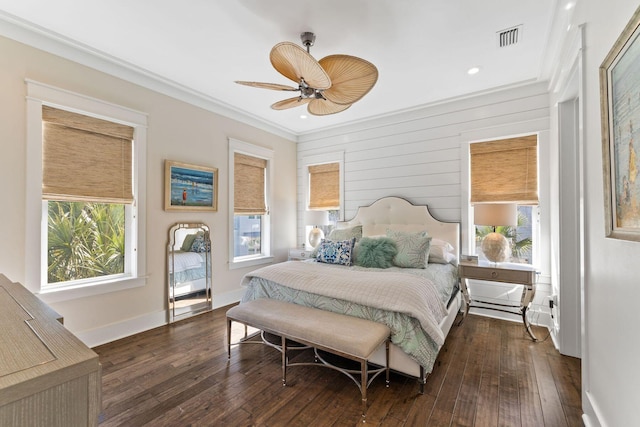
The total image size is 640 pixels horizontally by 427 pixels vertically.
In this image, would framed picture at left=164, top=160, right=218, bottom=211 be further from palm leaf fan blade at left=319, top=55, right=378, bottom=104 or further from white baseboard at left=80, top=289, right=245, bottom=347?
palm leaf fan blade at left=319, top=55, right=378, bottom=104

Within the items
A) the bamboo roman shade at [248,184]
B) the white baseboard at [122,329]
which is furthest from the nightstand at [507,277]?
the white baseboard at [122,329]

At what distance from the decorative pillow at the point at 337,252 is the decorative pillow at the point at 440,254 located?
948 millimetres

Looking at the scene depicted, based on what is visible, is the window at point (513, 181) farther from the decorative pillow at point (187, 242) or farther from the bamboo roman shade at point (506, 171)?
the decorative pillow at point (187, 242)

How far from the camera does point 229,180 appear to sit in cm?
409

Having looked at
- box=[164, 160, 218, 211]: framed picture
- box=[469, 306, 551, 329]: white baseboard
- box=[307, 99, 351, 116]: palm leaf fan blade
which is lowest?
box=[469, 306, 551, 329]: white baseboard

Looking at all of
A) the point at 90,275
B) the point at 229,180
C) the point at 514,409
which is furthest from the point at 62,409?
the point at 229,180

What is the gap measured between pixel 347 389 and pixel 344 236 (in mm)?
1989

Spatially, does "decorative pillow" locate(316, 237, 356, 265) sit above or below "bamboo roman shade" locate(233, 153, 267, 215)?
below

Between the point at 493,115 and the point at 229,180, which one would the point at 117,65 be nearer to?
the point at 229,180

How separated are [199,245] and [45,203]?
1.55m

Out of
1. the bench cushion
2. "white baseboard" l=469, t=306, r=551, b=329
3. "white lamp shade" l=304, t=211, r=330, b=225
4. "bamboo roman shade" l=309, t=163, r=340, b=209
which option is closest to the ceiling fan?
the bench cushion

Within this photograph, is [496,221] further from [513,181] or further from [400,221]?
[400,221]

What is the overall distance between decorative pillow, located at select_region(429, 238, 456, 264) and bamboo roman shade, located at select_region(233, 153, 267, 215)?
2.71 m

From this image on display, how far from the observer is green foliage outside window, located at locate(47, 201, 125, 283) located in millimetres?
2660
